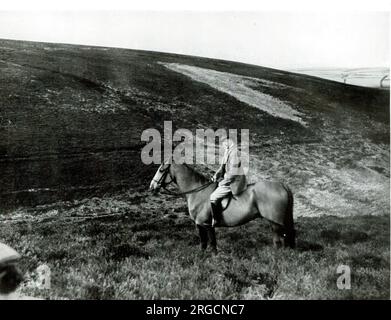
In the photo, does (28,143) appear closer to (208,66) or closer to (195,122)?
(195,122)

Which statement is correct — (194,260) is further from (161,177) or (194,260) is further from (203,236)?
(161,177)

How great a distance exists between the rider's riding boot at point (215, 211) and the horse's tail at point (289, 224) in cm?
146

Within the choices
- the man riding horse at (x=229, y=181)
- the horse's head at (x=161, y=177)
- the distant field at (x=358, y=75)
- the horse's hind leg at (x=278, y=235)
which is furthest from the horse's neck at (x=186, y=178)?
the distant field at (x=358, y=75)

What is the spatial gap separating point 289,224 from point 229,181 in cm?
155

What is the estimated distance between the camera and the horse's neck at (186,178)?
9.77m

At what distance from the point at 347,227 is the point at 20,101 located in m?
11.1

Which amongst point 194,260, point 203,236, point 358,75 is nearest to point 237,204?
point 203,236

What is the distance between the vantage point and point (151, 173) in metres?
13.4

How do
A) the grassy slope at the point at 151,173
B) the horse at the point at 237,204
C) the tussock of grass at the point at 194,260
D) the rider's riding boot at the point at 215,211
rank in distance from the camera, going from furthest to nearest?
the rider's riding boot at the point at 215,211
the horse at the point at 237,204
the grassy slope at the point at 151,173
the tussock of grass at the point at 194,260

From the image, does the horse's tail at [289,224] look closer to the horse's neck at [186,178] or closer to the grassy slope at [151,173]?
the grassy slope at [151,173]

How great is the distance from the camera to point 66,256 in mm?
9648

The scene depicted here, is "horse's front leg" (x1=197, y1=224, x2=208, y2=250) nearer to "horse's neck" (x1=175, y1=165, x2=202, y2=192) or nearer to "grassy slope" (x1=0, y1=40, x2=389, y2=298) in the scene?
"grassy slope" (x1=0, y1=40, x2=389, y2=298)

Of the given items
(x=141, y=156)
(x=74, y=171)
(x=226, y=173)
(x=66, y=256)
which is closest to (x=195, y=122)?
(x=141, y=156)

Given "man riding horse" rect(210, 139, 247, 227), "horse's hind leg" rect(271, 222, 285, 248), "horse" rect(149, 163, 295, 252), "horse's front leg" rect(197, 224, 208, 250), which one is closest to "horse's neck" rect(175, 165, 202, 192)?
"horse" rect(149, 163, 295, 252)
